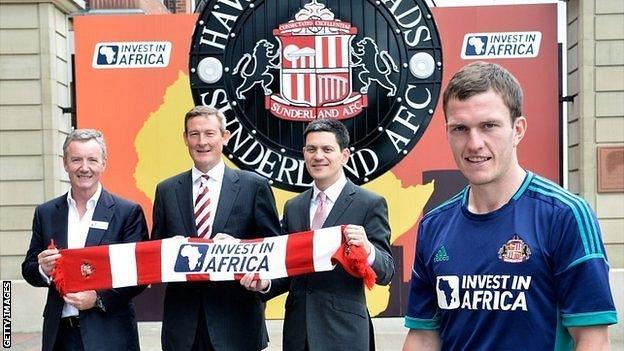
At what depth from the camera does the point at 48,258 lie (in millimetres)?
→ 3859

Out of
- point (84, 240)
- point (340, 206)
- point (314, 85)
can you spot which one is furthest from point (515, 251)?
point (314, 85)

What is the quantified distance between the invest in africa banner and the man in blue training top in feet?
18.0

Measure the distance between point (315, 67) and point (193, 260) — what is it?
12.5ft

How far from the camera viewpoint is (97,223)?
402 centimetres

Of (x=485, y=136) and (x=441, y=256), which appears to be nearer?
(x=485, y=136)

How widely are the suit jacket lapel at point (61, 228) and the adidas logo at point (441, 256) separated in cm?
258

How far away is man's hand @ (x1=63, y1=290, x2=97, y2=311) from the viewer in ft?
12.7

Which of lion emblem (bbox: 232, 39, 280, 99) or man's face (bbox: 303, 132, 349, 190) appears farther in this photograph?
lion emblem (bbox: 232, 39, 280, 99)

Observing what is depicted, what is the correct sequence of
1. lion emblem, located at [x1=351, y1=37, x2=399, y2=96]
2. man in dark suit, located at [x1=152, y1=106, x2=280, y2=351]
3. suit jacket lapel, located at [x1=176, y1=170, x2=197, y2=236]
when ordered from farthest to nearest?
lion emblem, located at [x1=351, y1=37, x2=399, y2=96] → suit jacket lapel, located at [x1=176, y1=170, x2=197, y2=236] → man in dark suit, located at [x1=152, y1=106, x2=280, y2=351]

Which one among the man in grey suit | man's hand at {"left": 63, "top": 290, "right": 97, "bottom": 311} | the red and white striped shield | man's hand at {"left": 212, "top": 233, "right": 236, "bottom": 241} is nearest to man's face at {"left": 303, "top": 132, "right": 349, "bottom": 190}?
the man in grey suit

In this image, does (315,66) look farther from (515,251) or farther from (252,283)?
(515,251)

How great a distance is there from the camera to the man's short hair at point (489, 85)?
193 cm

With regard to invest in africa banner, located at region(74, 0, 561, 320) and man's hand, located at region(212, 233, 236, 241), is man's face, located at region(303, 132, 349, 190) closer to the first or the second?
man's hand, located at region(212, 233, 236, 241)
